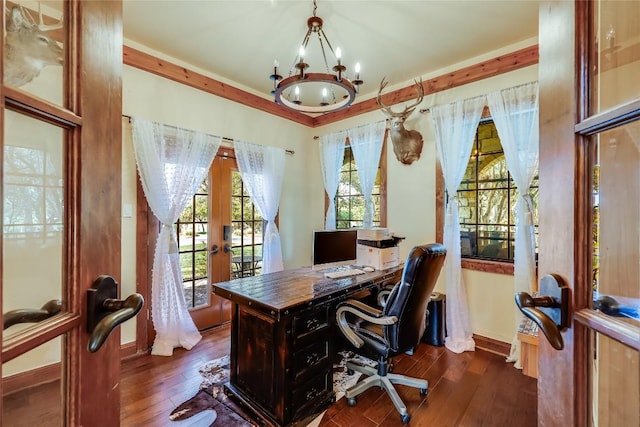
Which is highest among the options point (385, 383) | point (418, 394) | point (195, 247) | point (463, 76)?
point (463, 76)

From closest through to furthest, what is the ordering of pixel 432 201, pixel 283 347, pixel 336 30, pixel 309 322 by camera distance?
pixel 283 347 → pixel 309 322 → pixel 336 30 → pixel 432 201

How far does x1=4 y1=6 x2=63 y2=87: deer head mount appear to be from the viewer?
0.44 meters

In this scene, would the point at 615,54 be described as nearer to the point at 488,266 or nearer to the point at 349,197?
the point at 488,266

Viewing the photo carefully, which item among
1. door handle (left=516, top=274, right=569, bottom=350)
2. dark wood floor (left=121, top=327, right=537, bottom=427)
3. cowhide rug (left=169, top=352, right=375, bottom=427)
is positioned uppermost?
door handle (left=516, top=274, right=569, bottom=350)

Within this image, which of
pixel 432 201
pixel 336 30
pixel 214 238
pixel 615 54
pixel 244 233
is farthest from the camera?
pixel 244 233

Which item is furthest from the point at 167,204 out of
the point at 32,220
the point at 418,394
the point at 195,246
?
the point at 418,394

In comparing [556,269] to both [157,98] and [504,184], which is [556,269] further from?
[157,98]

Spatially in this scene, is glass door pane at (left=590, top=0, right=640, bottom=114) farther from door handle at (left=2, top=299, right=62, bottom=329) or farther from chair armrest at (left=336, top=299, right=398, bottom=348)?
chair armrest at (left=336, top=299, right=398, bottom=348)

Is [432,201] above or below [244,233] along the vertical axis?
above

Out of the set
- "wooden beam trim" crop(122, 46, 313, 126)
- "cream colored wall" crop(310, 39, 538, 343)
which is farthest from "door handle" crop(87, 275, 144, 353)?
"cream colored wall" crop(310, 39, 538, 343)

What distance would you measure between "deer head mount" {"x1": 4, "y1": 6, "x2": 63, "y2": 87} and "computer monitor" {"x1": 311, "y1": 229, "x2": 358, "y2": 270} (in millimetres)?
2238

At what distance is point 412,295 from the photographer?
183 cm

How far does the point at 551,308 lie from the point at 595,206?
24 centimetres

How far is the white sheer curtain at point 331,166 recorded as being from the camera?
4086 mm
